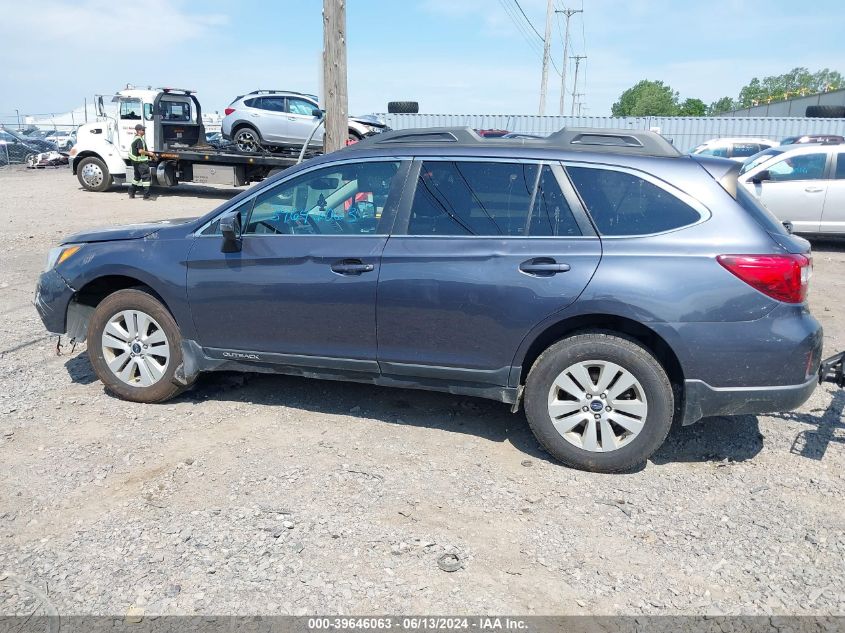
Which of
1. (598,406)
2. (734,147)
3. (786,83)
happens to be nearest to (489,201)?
(598,406)

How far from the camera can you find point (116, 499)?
3.56 metres

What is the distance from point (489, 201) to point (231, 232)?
63.1 inches

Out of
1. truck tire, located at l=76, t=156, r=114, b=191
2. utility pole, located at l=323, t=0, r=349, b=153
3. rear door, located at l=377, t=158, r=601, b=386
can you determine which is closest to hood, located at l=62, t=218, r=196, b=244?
rear door, located at l=377, t=158, r=601, b=386

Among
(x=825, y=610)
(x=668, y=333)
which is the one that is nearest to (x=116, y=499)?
(x=668, y=333)

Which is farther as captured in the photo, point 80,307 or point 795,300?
point 80,307

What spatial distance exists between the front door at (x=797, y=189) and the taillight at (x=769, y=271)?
324 inches

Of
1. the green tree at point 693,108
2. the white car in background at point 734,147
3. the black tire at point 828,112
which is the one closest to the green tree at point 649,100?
the green tree at point 693,108

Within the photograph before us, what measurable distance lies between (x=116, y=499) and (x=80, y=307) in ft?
6.14

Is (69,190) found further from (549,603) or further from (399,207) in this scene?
(549,603)

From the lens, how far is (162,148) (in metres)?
18.0

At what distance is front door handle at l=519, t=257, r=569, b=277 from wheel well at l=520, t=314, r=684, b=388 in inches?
11.3

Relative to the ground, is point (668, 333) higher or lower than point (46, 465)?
higher

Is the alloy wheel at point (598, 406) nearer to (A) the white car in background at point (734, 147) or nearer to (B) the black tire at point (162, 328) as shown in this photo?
(B) the black tire at point (162, 328)

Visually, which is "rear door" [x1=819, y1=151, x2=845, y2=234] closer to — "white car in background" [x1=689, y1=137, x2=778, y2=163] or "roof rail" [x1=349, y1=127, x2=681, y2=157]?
"roof rail" [x1=349, y1=127, x2=681, y2=157]
